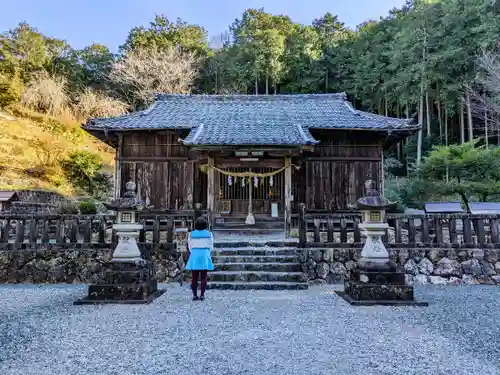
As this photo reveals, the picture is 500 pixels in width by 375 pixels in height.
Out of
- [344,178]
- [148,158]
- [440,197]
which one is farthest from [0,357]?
[440,197]

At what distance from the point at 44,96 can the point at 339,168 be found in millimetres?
23509

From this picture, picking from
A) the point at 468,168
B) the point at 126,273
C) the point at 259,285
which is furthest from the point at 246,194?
the point at 468,168

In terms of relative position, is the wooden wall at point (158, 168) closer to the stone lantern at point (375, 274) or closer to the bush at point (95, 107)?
the stone lantern at point (375, 274)

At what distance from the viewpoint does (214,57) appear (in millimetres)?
31609

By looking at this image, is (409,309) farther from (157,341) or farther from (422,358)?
(157,341)

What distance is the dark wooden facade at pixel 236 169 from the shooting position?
12.4 m

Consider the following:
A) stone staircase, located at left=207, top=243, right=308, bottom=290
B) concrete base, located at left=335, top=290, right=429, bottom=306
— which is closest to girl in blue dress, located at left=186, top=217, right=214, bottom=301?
stone staircase, located at left=207, top=243, right=308, bottom=290

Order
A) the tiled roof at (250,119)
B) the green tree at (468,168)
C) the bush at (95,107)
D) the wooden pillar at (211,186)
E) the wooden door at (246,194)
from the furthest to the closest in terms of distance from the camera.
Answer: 1. the bush at (95,107)
2. the green tree at (468,168)
3. the wooden door at (246,194)
4. the tiled roof at (250,119)
5. the wooden pillar at (211,186)

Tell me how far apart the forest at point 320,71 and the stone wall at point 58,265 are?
11.8 meters

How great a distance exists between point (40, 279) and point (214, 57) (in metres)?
27.4

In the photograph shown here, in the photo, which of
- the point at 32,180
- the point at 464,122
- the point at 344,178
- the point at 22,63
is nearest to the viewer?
the point at 344,178

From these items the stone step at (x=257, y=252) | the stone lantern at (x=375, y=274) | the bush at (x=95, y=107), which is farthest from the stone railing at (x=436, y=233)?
the bush at (x=95, y=107)

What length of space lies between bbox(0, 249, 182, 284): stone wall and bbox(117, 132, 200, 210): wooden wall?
168 inches

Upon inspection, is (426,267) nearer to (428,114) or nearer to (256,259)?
(256,259)
